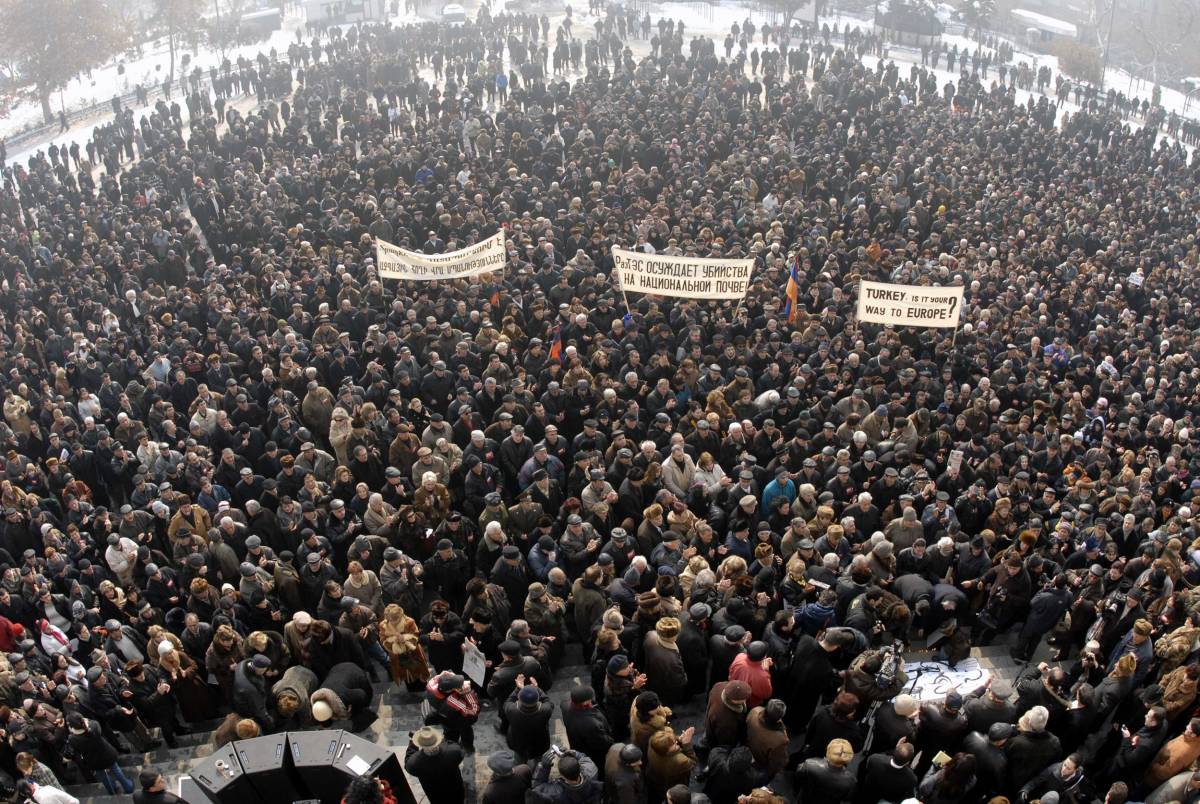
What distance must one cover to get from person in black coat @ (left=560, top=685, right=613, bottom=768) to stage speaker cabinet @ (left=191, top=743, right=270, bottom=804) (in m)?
2.56

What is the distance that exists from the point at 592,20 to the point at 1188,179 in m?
33.5

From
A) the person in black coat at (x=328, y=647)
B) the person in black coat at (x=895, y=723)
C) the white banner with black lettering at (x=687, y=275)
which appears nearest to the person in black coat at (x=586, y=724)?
the person in black coat at (x=895, y=723)

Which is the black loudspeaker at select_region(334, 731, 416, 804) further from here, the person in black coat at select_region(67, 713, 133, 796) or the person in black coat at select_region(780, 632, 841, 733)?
the person in black coat at select_region(780, 632, 841, 733)

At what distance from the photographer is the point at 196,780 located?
7.53 metres

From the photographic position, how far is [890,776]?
25.5 feet

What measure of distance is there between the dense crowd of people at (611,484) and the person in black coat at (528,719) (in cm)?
3

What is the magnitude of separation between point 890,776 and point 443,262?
11.9 metres

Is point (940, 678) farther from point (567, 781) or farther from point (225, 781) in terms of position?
point (225, 781)

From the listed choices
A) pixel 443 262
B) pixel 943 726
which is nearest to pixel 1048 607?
pixel 943 726

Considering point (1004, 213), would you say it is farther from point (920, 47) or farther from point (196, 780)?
point (920, 47)

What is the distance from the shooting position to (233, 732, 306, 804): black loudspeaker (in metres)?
7.56

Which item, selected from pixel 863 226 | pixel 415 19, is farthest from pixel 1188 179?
pixel 415 19

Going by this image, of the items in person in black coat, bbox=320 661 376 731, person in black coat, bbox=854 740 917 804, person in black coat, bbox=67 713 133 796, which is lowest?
person in black coat, bbox=67 713 133 796

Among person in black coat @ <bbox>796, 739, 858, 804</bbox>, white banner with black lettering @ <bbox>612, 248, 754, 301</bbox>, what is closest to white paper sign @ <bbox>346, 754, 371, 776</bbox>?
person in black coat @ <bbox>796, 739, 858, 804</bbox>
